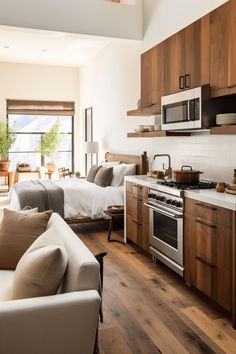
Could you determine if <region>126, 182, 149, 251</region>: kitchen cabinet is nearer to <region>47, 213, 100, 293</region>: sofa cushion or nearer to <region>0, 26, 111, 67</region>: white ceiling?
<region>47, 213, 100, 293</region>: sofa cushion

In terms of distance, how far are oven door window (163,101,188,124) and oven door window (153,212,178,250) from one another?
102cm

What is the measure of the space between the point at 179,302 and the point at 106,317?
67cm

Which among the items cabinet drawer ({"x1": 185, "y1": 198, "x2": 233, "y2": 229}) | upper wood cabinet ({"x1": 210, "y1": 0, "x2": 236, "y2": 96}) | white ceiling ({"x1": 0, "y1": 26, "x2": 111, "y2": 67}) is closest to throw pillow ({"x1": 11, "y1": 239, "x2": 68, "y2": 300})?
cabinet drawer ({"x1": 185, "y1": 198, "x2": 233, "y2": 229})

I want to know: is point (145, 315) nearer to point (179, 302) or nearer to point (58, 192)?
point (179, 302)

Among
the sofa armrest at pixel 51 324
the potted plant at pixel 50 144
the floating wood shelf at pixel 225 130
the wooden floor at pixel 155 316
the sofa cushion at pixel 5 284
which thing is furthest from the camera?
the potted plant at pixel 50 144

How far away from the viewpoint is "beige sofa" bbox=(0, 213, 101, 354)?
1.58 meters

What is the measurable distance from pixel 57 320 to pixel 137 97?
4.81 metres

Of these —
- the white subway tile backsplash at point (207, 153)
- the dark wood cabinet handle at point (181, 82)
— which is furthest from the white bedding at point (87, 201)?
the dark wood cabinet handle at point (181, 82)

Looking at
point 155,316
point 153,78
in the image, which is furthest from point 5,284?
point 153,78

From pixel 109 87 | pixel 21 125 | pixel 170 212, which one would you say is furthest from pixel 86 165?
pixel 170 212

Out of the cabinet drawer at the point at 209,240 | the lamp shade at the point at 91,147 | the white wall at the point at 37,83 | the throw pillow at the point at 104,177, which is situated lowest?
the cabinet drawer at the point at 209,240

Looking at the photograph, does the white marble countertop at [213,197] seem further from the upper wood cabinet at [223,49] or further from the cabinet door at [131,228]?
the cabinet door at [131,228]

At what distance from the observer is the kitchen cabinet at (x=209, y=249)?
2.68 metres

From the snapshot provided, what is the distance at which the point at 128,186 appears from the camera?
475 cm
